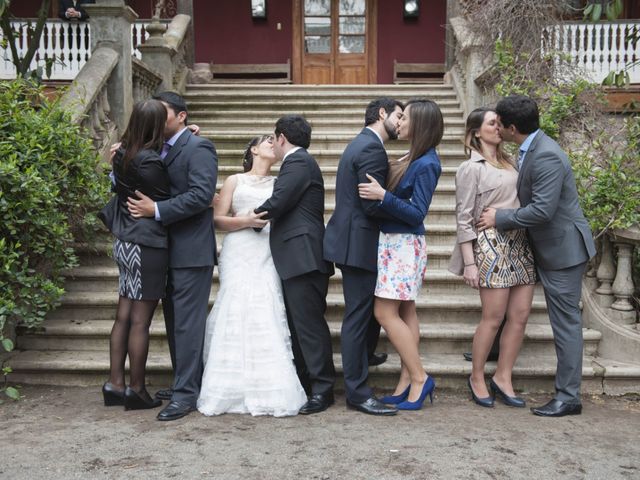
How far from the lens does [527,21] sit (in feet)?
27.6

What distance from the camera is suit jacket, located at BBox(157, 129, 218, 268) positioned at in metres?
4.07

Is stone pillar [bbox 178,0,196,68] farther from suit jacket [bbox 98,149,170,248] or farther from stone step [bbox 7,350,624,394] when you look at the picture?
suit jacket [bbox 98,149,170,248]

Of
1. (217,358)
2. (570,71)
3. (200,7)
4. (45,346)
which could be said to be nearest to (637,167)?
(570,71)

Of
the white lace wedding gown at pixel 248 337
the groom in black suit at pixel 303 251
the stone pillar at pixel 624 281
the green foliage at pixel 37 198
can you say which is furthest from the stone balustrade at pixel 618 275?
the green foliage at pixel 37 198

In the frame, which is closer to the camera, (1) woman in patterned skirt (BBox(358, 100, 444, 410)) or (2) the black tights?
(1) woman in patterned skirt (BBox(358, 100, 444, 410))

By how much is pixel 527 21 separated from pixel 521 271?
206 inches

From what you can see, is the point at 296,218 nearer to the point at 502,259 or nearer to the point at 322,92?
the point at 502,259

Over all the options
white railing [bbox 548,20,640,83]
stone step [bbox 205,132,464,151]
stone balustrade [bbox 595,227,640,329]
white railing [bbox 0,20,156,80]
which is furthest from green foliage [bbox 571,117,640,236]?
white railing [bbox 0,20,156,80]

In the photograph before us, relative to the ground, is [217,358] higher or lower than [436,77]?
lower

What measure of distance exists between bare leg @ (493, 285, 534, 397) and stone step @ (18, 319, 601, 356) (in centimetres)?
64

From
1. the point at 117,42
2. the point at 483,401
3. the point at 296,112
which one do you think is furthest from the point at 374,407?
the point at 296,112

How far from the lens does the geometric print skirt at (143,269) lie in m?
4.04

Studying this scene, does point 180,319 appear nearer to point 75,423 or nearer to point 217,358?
point 217,358

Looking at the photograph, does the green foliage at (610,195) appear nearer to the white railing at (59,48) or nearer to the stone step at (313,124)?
the stone step at (313,124)
